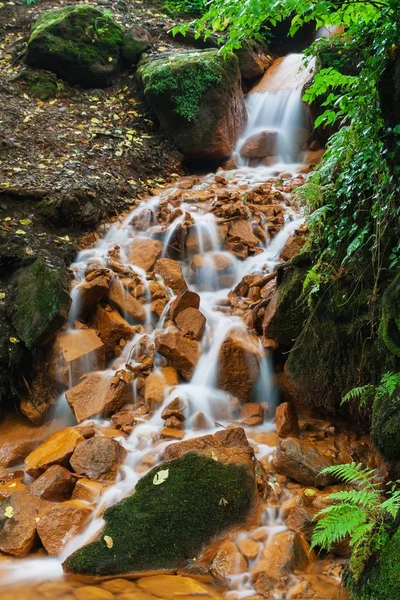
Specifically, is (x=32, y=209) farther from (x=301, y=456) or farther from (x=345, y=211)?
(x=301, y=456)

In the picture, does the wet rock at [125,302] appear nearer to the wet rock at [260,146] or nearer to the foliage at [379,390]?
the foliage at [379,390]

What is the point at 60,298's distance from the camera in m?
5.77

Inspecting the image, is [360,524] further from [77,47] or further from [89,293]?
[77,47]

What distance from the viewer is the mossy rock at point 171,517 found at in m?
3.47

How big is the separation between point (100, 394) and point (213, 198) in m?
4.12

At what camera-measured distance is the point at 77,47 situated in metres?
10.5

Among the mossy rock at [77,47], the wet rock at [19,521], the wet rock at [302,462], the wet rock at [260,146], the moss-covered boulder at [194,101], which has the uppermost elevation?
the mossy rock at [77,47]

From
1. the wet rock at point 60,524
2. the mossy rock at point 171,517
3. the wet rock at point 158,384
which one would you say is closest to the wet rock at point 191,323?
the wet rock at point 158,384

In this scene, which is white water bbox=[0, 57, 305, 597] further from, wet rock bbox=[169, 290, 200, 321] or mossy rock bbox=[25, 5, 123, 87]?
mossy rock bbox=[25, 5, 123, 87]

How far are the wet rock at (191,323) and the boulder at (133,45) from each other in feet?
26.0

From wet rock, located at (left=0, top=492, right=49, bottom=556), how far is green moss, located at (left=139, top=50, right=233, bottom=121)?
25.6ft

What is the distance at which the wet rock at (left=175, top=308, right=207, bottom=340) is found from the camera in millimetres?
5793

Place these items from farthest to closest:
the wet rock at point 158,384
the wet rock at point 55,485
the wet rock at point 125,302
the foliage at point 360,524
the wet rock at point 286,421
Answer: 1. the wet rock at point 125,302
2. the wet rock at point 158,384
3. the wet rock at point 286,421
4. the wet rock at point 55,485
5. the foliage at point 360,524

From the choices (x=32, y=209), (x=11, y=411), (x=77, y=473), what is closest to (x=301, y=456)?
(x=77, y=473)
